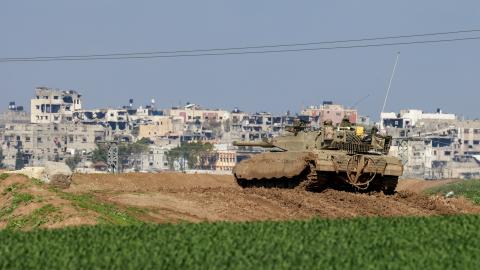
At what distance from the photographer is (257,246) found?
3206 cm

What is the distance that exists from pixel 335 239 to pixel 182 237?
349cm

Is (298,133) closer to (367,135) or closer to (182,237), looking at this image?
(367,135)

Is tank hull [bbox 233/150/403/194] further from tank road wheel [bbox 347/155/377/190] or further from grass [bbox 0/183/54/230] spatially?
grass [bbox 0/183/54/230]

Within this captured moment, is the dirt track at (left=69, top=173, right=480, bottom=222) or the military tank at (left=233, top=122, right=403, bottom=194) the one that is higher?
the military tank at (left=233, top=122, right=403, bottom=194)

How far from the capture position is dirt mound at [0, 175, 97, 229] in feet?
134

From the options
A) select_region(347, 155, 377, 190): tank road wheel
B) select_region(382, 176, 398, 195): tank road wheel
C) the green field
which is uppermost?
select_region(347, 155, 377, 190): tank road wheel

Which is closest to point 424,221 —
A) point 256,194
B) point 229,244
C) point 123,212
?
point 229,244

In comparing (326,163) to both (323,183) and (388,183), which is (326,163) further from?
(388,183)

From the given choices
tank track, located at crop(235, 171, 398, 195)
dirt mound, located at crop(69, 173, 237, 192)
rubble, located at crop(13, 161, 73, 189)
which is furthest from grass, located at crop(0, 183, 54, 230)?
dirt mound, located at crop(69, 173, 237, 192)

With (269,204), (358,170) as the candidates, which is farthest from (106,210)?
(358,170)

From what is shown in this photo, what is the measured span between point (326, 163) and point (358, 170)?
147 cm

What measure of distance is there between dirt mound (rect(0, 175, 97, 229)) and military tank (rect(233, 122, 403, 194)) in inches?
434

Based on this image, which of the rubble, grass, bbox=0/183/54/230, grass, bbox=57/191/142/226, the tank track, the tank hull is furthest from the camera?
the rubble

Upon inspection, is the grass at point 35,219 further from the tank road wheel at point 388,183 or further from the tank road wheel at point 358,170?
the tank road wheel at point 388,183
